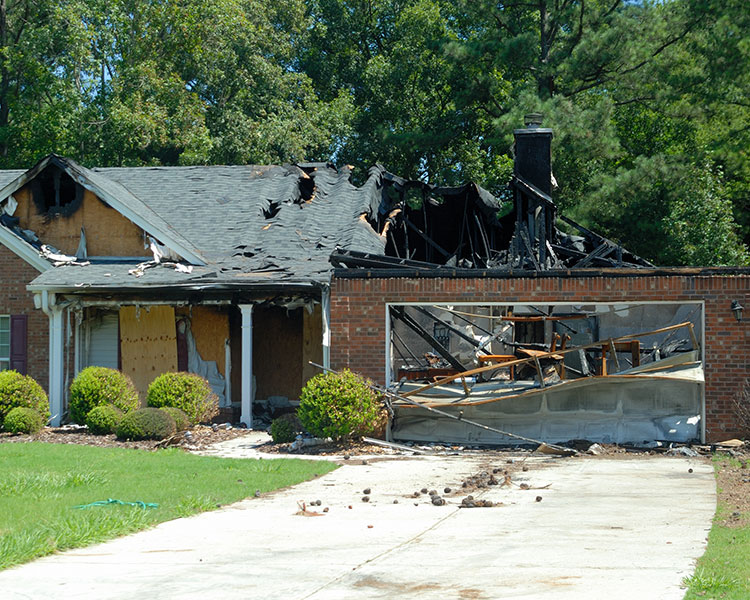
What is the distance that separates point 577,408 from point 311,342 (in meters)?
6.29

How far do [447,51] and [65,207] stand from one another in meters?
18.1

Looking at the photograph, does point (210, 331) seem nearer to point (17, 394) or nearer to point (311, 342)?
point (311, 342)

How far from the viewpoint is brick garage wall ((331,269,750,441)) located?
15422 millimetres

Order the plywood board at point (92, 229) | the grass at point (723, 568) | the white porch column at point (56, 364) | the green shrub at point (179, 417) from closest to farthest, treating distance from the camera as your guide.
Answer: the grass at point (723, 568) → the green shrub at point (179, 417) → the white porch column at point (56, 364) → the plywood board at point (92, 229)

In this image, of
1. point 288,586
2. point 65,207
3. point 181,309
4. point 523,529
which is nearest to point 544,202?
point 181,309

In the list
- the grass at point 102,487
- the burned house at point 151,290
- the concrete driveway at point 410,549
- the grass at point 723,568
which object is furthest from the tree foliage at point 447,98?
the grass at point 723,568

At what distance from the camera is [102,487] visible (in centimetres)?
1134

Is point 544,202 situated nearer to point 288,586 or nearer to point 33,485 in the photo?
point 33,485

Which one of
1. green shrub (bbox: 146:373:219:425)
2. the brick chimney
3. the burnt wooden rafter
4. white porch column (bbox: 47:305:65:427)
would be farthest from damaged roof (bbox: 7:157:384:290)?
the brick chimney

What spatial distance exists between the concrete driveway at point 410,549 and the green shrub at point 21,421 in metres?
7.51

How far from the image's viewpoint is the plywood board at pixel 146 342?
20203 millimetres

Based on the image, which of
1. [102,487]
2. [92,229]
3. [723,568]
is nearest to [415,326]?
[102,487]

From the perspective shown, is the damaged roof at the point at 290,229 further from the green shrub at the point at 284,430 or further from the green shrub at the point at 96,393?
the green shrub at the point at 284,430

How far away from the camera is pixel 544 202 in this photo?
70.1 ft
